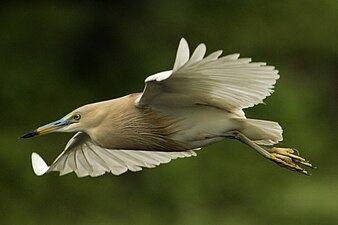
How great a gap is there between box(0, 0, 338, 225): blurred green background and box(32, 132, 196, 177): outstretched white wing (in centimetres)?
303

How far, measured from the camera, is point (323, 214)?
749cm

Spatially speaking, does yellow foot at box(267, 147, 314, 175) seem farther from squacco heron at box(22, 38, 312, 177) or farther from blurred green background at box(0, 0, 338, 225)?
blurred green background at box(0, 0, 338, 225)

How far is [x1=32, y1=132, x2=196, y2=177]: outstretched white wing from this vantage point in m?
4.37

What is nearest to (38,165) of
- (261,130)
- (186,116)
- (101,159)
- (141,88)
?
(101,159)

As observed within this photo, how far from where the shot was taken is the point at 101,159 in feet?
14.5

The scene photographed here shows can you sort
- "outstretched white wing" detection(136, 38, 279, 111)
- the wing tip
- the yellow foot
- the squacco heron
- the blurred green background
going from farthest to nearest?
the blurred green background → the wing tip → the yellow foot → the squacco heron → "outstretched white wing" detection(136, 38, 279, 111)

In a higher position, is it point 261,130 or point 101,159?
point 261,130

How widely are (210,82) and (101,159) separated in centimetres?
77

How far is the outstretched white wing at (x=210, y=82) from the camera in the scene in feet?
11.8

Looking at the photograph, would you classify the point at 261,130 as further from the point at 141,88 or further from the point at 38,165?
the point at 141,88

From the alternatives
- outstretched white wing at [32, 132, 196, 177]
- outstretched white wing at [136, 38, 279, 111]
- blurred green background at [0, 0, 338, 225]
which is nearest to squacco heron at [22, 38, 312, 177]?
outstretched white wing at [136, 38, 279, 111]

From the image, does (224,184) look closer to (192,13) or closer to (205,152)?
(205,152)

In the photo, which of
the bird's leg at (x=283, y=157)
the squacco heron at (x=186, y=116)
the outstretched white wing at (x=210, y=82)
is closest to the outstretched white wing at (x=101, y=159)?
the squacco heron at (x=186, y=116)

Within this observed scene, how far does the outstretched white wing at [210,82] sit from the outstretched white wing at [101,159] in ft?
1.60
